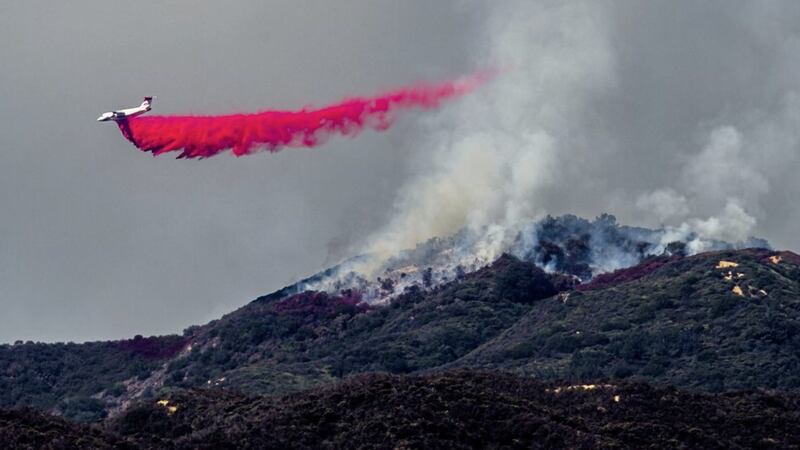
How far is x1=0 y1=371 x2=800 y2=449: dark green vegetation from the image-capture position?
335 ft

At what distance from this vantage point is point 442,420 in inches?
4077

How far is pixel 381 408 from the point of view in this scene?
347 feet

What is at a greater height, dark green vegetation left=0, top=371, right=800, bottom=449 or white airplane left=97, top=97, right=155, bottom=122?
white airplane left=97, top=97, right=155, bottom=122

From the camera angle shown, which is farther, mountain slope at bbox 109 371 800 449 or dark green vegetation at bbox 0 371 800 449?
mountain slope at bbox 109 371 800 449

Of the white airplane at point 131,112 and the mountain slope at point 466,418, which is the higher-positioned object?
the white airplane at point 131,112

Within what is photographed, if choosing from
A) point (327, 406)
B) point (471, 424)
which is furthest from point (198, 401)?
point (471, 424)

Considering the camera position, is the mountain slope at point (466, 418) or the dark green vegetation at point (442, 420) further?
the mountain slope at point (466, 418)

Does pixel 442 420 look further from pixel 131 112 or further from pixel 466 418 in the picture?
pixel 131 112

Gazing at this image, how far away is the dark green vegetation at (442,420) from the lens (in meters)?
102

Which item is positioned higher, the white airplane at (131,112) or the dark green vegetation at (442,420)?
the white airplane at (131,112)

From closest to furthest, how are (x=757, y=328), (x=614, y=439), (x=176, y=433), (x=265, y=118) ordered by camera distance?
(x=614, y=439) < (x=176, y=433) < (x=265, y=118) < (x=757, y=328)

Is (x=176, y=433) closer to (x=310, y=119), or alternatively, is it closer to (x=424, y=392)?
(x=424, y=392)

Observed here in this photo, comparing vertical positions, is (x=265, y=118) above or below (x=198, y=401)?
above

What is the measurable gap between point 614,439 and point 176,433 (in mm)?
25169
